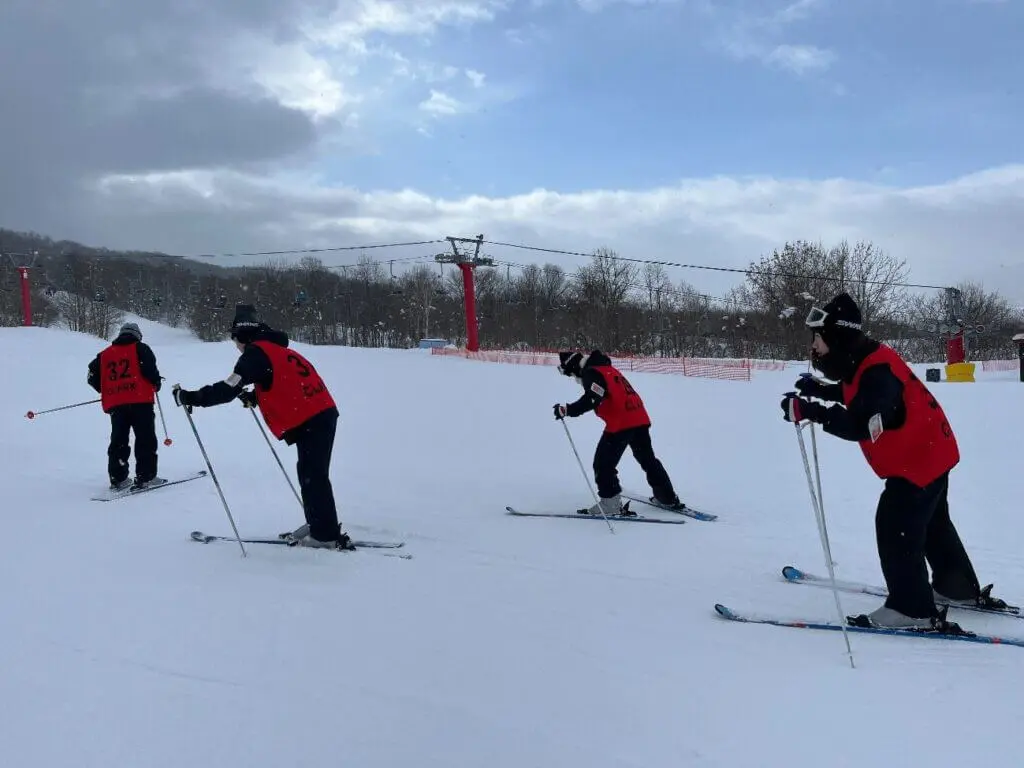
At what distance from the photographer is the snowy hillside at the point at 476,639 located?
2518 millimetres

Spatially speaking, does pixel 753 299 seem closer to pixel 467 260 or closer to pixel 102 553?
pixel 467 260

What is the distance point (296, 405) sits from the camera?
16.6 ft

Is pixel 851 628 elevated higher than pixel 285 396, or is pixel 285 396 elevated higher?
pixel 285 396

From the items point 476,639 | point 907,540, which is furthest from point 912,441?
point 476,639

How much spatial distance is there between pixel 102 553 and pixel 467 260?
27.8 meters

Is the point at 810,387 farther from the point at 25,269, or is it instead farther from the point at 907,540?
the point at 25,269

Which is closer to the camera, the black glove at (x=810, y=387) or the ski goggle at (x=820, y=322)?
the ski goggle at (x=820, y=322)

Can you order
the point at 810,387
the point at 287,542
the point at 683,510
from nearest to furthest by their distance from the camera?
the point at 810,387 → the point at 287,542 → the point at 683,510

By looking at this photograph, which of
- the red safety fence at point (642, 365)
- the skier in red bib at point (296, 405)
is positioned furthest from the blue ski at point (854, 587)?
the red safety fence at point (642, 365)

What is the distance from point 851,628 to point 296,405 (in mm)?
3710

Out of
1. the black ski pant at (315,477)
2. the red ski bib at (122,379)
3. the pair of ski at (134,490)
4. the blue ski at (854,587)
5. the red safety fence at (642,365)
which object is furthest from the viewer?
the red safety fence at (642,365)

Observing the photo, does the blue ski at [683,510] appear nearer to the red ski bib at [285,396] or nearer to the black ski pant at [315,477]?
the black ski pant at [315,477]

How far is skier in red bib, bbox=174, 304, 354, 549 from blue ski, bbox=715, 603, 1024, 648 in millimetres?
2734

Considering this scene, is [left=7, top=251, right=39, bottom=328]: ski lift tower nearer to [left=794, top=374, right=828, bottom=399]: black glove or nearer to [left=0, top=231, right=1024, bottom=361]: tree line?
[left=0, top=231, right=1024, bottom=361]: tree line
